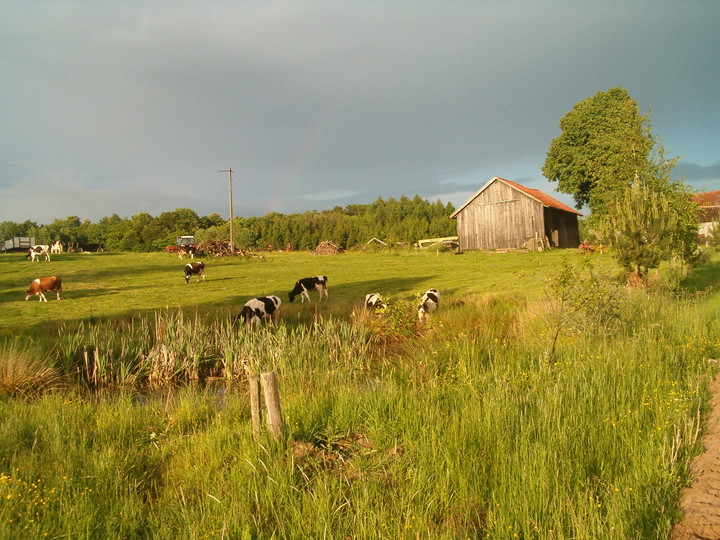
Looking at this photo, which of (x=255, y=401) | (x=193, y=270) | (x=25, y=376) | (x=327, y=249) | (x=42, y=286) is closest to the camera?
(x=255, y=401)

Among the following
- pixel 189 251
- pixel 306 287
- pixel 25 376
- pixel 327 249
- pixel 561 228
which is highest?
pixel 561 228

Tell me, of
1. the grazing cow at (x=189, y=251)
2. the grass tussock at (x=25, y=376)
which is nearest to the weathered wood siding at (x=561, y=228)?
the grazing cow at (x=189, y=251)

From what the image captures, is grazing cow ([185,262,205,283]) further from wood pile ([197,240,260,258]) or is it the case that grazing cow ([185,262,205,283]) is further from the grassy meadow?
wood pile ([197,240,260,258])

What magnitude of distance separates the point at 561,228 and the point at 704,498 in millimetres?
47206

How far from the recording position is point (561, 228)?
47906mm

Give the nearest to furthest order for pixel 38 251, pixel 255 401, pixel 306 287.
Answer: pixel 255 401, pixel 306 287, pixel 38 251

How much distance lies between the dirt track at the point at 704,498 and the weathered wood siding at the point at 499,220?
131 ft

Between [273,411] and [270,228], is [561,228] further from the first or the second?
[270,228]

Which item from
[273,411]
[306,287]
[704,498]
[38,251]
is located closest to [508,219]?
[306,287]

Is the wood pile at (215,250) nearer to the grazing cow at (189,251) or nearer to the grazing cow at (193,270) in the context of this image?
the grazing cow at (189,251)

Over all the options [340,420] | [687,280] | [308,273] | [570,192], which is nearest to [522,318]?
[340,420]

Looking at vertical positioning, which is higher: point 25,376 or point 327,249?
point 327,249

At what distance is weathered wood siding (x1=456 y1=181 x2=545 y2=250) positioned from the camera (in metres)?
43.2

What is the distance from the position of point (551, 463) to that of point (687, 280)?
19522 millimetres
